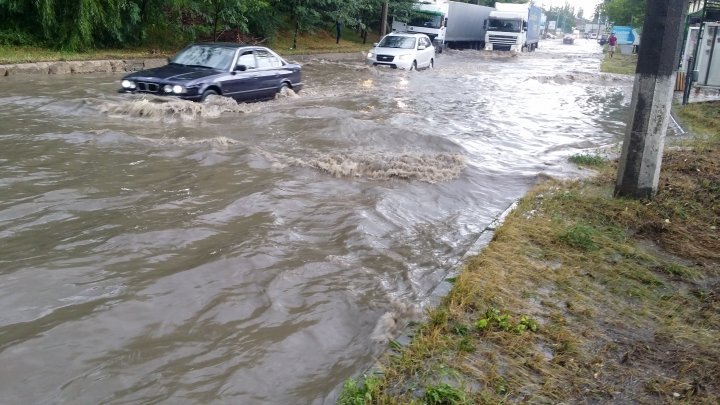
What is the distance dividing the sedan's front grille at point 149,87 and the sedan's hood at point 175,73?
14 centimetres

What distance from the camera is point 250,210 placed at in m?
6.54

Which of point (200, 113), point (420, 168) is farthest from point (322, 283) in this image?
point (200, 113)

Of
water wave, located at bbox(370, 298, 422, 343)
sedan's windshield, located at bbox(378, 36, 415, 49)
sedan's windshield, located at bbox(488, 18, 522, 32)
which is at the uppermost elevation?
sedan's windshield, located at bbox(488, 18, 522, 32)

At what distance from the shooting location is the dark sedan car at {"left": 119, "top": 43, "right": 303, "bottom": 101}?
35.9 feet

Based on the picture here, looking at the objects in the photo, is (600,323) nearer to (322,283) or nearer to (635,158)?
(322,283)

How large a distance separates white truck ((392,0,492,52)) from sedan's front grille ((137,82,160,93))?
2870cm

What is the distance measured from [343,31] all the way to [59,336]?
129ft

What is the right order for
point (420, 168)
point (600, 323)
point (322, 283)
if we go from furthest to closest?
point (420, 168) < point (322, 283) < point (600, 323)

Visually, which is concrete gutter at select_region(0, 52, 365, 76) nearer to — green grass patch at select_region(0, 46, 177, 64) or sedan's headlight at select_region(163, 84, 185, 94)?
green grass patch at select_region(0, 46, 177, 64)

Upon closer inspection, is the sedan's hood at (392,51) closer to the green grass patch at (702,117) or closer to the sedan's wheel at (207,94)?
the green grass patch at (702,117)

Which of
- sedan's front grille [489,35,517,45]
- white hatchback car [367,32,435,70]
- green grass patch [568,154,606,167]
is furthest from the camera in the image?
sedan's front grille [489,35,517,45]

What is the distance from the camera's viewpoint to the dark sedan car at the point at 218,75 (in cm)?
1094

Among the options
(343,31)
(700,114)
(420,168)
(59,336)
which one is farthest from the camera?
(343,31)

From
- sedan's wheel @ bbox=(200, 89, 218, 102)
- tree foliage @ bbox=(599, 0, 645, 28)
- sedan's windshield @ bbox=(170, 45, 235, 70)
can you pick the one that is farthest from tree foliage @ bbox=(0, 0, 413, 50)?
tree foliage @ bbox=(599, 0, 645, 28)
